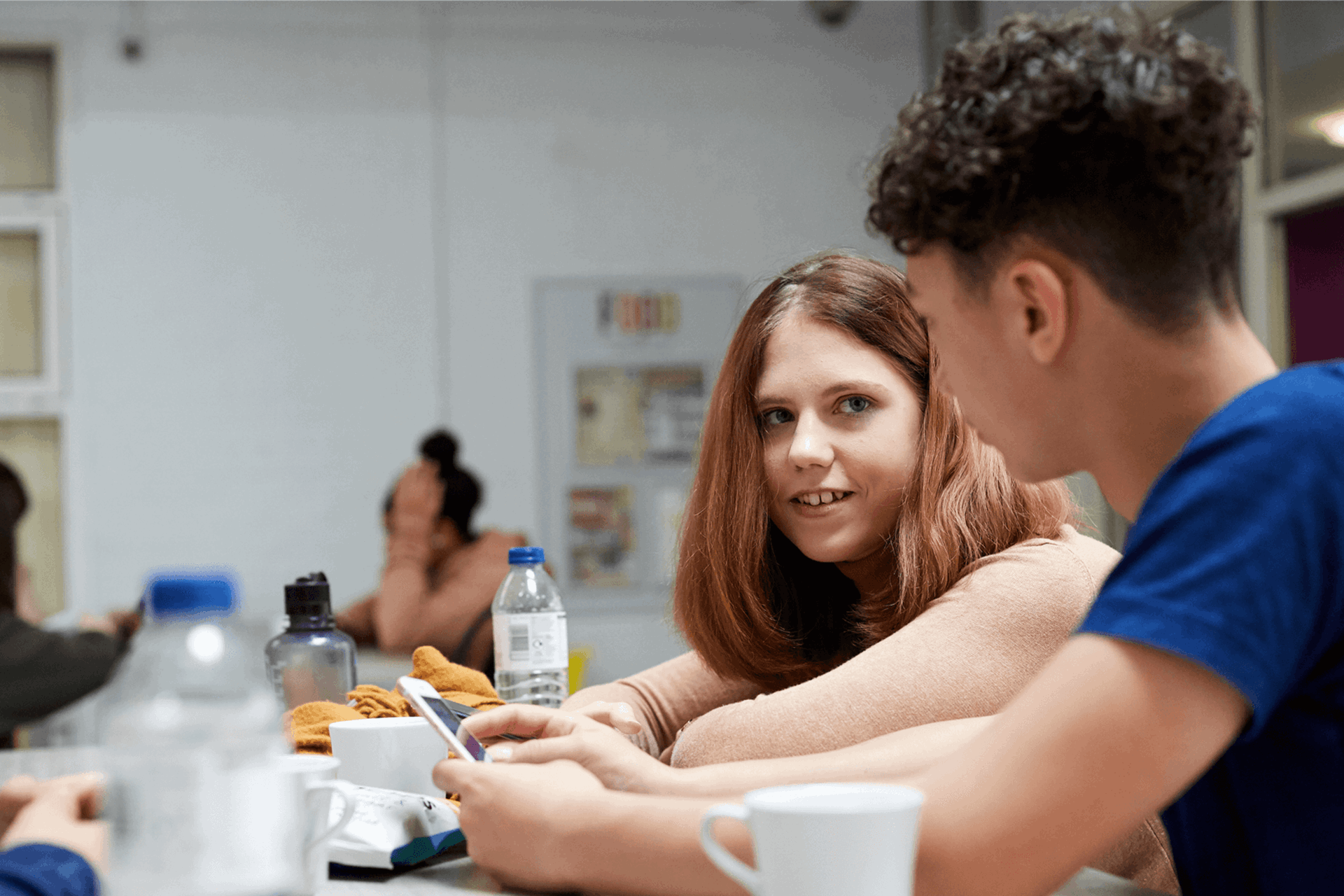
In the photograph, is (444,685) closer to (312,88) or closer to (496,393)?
(496,393)

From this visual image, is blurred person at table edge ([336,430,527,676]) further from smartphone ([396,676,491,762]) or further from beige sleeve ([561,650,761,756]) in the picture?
smartphone ([396,676,491,762])

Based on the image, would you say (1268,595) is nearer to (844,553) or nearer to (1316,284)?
(844,553)

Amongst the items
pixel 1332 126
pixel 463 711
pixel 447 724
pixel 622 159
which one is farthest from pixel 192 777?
pixel 622 159

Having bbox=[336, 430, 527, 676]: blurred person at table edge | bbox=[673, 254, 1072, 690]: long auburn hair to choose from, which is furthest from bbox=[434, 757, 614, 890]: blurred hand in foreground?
bbox=[336, 430, 527, 676]: blurred person at table edge

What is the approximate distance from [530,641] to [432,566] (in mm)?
2442

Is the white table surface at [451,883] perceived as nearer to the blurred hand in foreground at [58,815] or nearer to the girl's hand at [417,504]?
the blurred hand in foreground at [58,815]

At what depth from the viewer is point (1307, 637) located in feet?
2.01

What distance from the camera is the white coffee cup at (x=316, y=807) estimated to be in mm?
736

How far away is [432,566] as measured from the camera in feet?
12.4

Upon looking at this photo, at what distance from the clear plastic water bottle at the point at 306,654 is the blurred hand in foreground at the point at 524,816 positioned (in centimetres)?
69

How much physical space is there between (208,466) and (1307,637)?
437cm

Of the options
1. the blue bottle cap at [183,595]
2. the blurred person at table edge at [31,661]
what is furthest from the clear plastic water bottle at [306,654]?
the blurred person at table edge at [31,661]

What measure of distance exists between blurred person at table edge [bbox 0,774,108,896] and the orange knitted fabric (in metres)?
0.34

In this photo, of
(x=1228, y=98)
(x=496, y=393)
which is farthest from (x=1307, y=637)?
(x=496, y=393)
